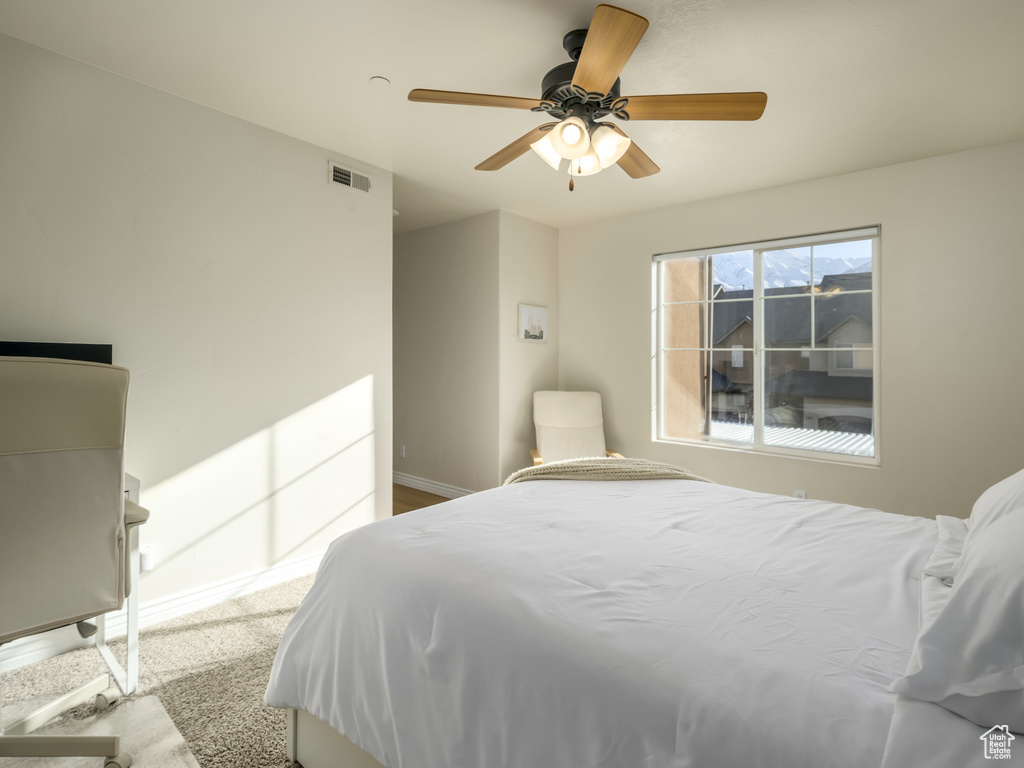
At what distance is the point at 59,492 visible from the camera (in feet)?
4.68

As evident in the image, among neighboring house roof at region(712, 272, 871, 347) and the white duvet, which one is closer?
the white duvet

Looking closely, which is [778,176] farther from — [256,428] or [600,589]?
[256,428]

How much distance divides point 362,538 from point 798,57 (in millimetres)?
2505

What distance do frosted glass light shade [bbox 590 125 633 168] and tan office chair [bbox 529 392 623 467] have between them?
2540 mm

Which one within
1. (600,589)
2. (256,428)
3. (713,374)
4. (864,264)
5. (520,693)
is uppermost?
(864,264)

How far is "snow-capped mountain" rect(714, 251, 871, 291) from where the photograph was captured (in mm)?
3582

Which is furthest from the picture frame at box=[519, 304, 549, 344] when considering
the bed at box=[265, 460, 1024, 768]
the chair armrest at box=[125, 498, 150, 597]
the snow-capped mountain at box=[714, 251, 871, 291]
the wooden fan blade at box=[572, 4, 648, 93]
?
the chair armrest at box=[125, 498, 150, 597]

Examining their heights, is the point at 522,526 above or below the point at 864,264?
below

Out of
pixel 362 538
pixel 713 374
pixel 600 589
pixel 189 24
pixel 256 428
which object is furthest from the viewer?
pixel 713 374

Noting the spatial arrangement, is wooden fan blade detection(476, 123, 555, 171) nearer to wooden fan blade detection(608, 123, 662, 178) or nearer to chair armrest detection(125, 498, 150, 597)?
wooden fan blade detection(608, 123, 662, 178)

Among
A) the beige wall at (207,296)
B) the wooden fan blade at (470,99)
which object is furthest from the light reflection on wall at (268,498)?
the wooden fan blade at (470,99)

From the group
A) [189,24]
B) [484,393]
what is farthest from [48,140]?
[484,393]

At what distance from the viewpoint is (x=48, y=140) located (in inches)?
85.2

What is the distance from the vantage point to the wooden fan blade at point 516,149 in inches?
82.3
